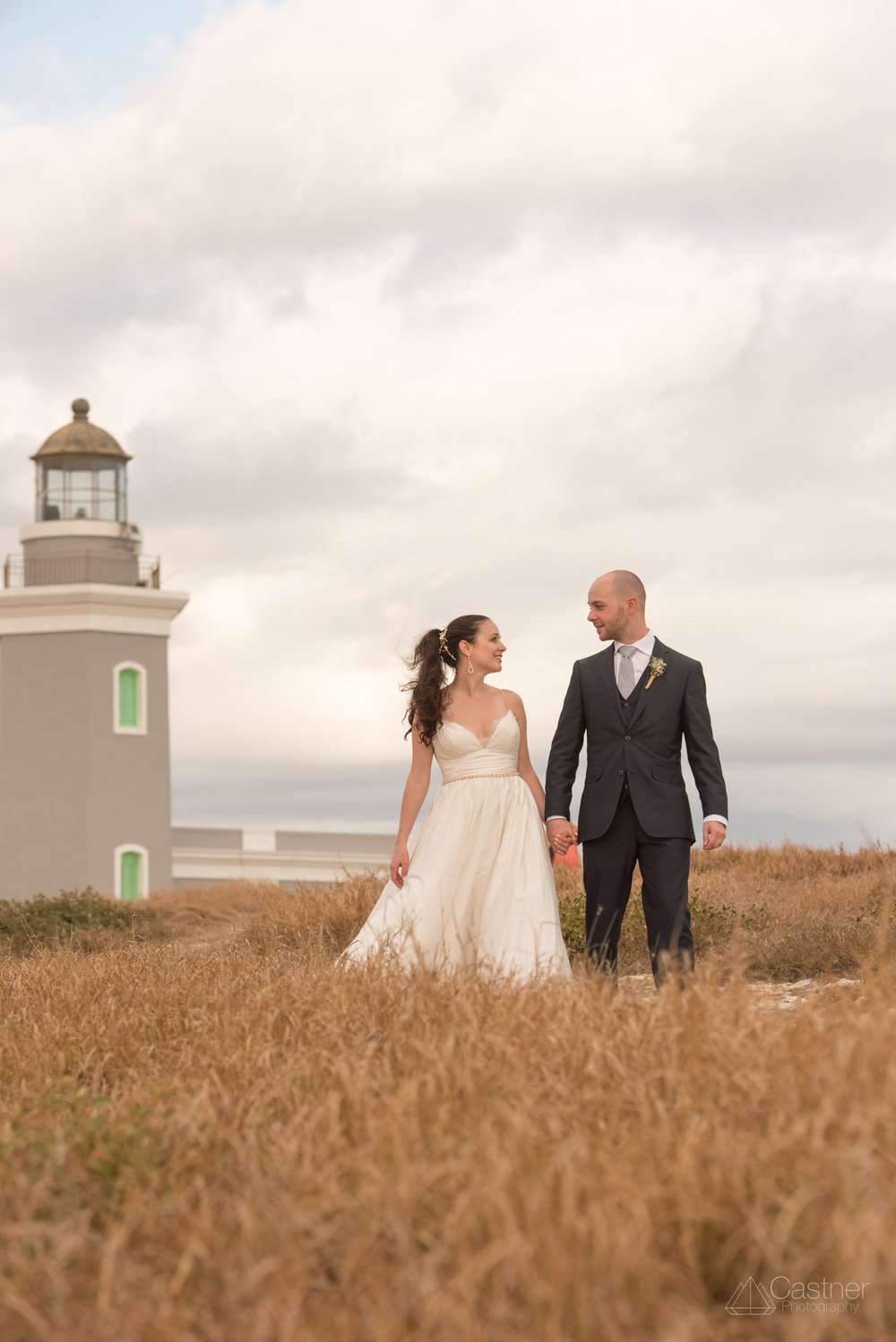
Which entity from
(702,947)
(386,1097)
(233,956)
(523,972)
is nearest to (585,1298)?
(386,1097)

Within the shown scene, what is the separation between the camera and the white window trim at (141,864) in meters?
28.2

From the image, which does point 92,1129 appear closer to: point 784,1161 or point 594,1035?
point 594,1035

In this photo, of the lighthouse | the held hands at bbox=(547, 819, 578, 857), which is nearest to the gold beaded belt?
the held hands at bbox=(547, 819, 578, 857)

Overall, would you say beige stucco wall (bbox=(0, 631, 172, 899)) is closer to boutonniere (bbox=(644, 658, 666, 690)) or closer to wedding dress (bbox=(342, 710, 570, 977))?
wedding dress (bbox=(342, 710, 570, 977))

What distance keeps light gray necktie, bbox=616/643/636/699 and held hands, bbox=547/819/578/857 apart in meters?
0.75

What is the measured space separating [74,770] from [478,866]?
22.6 metres

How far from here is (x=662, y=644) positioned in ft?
22.9

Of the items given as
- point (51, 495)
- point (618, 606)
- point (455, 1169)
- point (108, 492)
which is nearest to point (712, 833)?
point (618, 606)

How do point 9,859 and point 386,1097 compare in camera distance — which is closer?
point 386,1097

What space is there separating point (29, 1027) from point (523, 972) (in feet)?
7.69

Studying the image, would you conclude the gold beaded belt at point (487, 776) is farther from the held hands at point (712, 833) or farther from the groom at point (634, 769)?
the held hands at point (712, 833)

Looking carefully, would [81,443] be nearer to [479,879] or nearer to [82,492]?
[82,492]

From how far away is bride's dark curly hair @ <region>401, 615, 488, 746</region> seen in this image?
290 inches

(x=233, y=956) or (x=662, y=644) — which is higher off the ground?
(x=662, y=644)
